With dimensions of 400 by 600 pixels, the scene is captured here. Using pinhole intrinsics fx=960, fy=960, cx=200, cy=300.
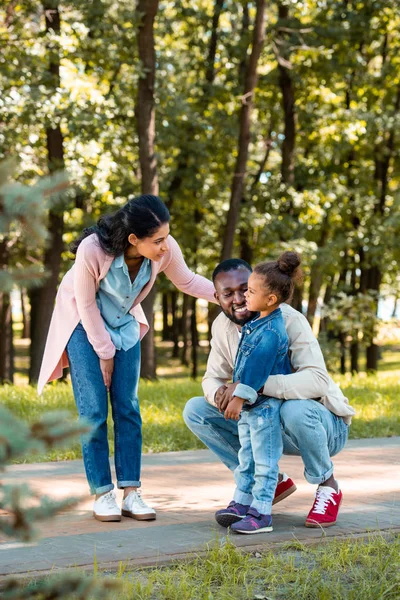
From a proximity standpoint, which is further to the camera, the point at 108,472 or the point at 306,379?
the point at 108,472

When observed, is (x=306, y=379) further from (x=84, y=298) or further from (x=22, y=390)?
(x=22, y=390)

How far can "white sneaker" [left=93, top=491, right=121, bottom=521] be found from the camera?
5.17 metres

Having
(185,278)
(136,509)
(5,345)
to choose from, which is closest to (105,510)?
(136,509)

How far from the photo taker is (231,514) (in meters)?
4.86

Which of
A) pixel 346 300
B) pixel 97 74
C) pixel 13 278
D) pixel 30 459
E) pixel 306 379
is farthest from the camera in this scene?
pixel 346 300

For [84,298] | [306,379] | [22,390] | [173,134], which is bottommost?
[22,390]

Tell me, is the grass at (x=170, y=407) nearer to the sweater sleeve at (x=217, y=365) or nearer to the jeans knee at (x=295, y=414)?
the sweater sleeve at (x=217, y=365)

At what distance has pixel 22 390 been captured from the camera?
→ 10766 millimetres

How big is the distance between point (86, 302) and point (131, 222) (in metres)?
0.50

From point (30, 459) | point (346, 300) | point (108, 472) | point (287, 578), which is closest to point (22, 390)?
point (30, 459)

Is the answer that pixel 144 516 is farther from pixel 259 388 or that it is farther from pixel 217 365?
pixel 259 388

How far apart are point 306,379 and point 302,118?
18031 millimetres

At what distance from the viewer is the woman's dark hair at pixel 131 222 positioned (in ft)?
16.3

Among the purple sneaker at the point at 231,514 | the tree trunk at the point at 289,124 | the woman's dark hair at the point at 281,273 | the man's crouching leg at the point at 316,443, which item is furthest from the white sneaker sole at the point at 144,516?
the tree trunk at the point at 289,124
